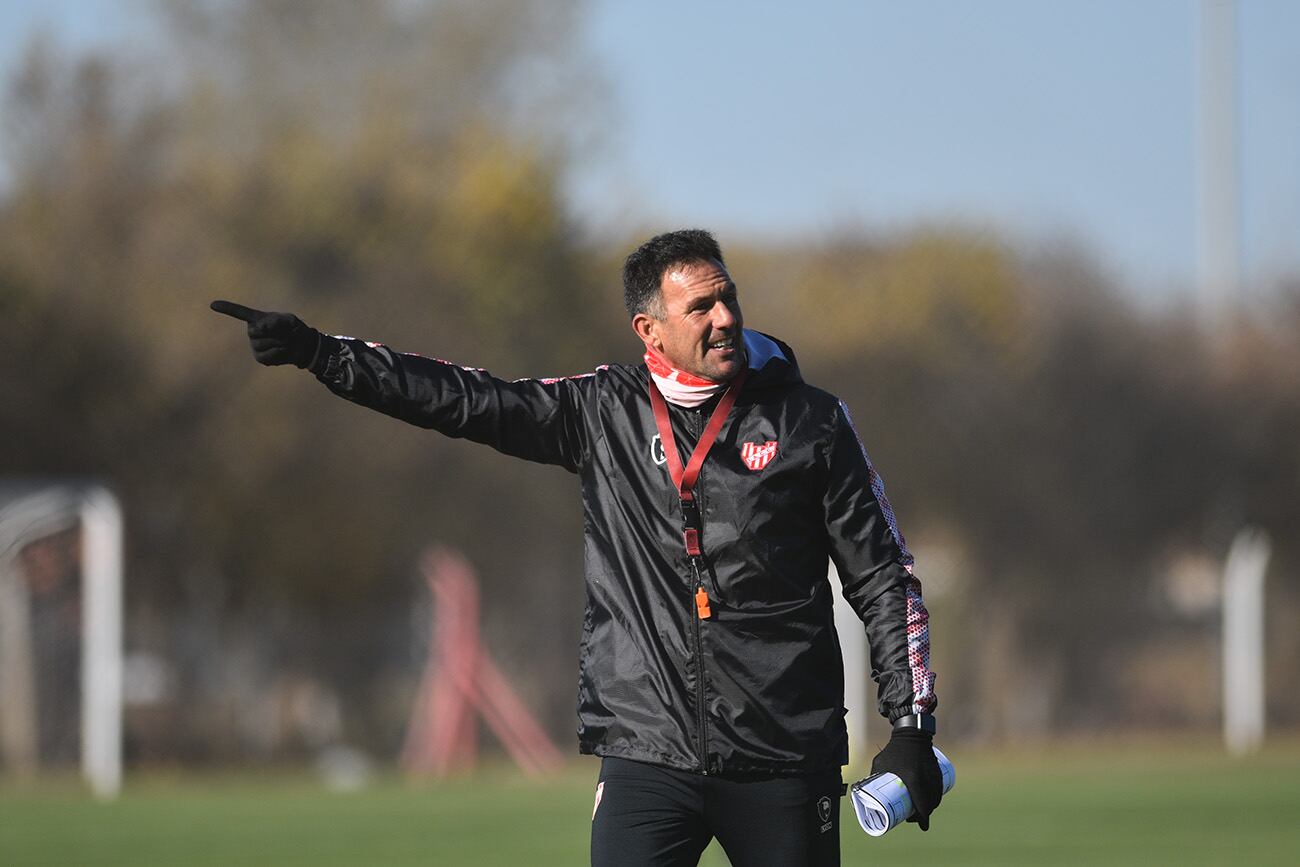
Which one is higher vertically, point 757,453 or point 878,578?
point 757,453

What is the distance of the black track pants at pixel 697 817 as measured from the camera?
5.18 meters

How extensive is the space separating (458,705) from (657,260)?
60.1 ft

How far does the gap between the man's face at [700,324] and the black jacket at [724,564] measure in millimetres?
107

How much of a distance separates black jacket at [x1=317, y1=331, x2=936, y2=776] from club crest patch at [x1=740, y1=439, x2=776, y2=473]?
12mm

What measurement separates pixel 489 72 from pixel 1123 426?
1403 cm

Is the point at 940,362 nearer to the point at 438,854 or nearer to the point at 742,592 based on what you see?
the point at 438,854

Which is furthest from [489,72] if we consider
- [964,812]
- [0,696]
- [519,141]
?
[964,812]

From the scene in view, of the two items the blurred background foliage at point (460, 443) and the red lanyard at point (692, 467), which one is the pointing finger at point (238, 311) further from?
the blurred background foliage at point (460, 443)

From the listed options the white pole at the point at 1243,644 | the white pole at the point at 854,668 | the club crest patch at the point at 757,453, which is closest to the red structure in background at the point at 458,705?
the white pole at the point at 854,668

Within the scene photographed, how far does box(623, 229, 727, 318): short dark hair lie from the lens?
5387 mm

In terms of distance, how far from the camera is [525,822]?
1589 cm

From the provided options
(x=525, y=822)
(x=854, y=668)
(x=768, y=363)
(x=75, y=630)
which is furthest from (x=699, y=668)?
(x=854, y=668)

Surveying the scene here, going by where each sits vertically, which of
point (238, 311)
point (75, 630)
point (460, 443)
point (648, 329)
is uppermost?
point (460, 443)

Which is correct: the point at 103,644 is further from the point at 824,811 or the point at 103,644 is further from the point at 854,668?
the point at 824,811
